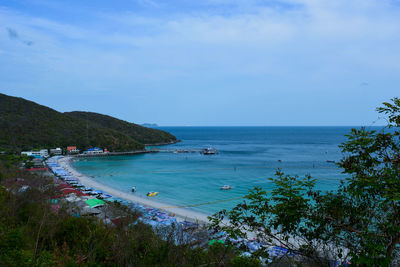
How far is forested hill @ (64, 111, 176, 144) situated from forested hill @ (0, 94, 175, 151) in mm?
16649

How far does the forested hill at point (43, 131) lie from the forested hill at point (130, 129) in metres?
16.6

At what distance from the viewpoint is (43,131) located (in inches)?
2207

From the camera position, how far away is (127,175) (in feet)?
119

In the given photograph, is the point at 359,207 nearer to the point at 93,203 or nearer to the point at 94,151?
the point at 93,203

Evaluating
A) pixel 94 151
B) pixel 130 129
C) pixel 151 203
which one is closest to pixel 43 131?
pixel 94 151

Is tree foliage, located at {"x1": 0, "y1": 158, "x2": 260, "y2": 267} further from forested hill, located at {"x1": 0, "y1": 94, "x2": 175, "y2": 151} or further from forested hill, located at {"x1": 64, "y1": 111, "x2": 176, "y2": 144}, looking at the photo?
forested hill, located at {"x1": 64, "y1": 111, "x2": 176, "y2": 144}

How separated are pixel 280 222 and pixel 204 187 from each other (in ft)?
83.2

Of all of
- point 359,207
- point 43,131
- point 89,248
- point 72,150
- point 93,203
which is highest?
point 43,131

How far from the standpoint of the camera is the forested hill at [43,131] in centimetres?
5062

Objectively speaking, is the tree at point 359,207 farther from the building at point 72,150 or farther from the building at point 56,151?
the building at point 72,150

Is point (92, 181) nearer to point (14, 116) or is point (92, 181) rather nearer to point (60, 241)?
point (60, 241)

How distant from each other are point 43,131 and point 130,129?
34599 mm

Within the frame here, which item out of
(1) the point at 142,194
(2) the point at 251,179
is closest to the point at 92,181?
(1) the point at 142,194

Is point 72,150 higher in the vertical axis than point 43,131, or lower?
lower
